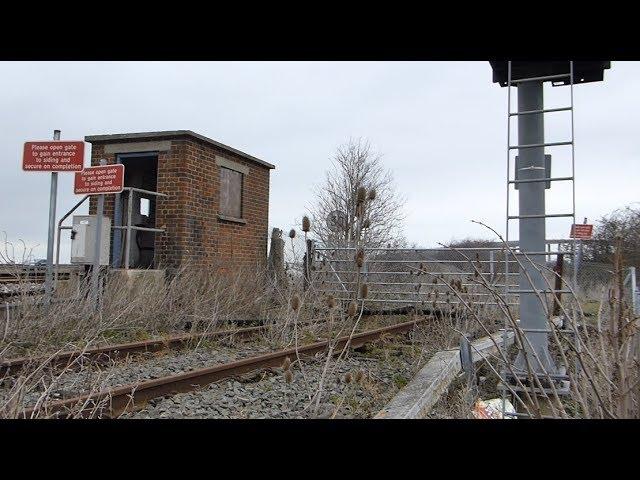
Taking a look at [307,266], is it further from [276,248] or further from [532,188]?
[276,248]

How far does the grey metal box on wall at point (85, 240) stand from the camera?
9695mm

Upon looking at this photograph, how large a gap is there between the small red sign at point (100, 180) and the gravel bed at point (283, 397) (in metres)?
4.07

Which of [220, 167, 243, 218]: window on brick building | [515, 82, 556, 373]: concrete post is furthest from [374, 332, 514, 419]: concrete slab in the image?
[220, 167, 243, 218]: window on brick building

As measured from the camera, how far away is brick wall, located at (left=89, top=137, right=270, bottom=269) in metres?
12.3

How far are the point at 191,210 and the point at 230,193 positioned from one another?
1695mm

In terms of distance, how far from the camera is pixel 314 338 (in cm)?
824

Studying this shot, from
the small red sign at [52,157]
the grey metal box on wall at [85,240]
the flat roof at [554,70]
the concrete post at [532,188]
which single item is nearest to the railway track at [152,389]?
the concrete post at [532,188]

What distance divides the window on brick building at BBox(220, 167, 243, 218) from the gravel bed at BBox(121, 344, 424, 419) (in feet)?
26.1

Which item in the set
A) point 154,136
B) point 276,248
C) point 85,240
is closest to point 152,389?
point 85,240

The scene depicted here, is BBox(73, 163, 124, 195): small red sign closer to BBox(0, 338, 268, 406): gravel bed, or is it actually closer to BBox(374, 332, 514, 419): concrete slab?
BBox(0, 338, 268, 406): gravel bed

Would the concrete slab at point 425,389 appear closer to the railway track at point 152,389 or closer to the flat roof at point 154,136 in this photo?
the railway track at point 152,389
